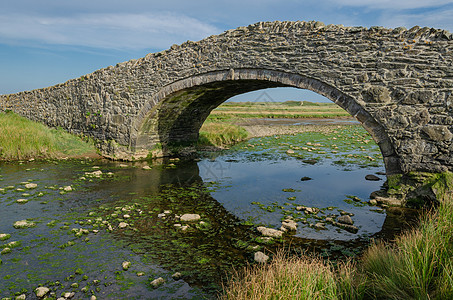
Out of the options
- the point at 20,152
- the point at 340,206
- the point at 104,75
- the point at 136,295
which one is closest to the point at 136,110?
the point at 104,75

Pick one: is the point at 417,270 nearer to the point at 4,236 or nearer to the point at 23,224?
the point at 4,236

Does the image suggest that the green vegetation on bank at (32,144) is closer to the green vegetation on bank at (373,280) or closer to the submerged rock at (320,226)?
the submerged rock at (320,226)

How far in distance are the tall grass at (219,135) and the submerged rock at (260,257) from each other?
43.9 ft

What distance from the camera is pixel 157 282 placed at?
4.46 metres

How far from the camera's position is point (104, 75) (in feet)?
44.9

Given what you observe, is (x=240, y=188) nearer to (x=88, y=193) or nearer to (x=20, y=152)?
(x=88, y=193)

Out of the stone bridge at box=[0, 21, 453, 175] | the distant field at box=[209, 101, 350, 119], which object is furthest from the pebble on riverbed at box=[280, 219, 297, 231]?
the distant field at box=[209, 101, 350, 119]

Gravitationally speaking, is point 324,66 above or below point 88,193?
above

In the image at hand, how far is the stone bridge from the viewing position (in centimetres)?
737

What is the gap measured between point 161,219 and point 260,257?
2868 mm

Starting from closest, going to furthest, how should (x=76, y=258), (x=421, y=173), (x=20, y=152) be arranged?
(x=76, y=258) → (x=421, y=173) → (x=20, y=152)

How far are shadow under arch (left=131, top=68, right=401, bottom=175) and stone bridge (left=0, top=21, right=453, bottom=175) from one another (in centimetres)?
3

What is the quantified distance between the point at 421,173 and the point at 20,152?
14.6 m

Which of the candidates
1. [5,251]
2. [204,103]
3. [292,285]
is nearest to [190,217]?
[5,251]
